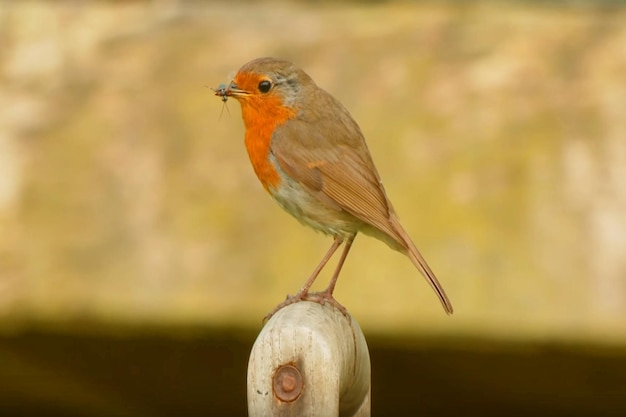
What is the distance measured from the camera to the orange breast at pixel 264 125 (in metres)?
4.93

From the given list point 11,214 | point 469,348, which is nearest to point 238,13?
point 11,214

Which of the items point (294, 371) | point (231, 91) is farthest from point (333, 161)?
point (294, 371)

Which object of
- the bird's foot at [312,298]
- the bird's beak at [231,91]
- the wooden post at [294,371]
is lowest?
the wooden post at [294,371]

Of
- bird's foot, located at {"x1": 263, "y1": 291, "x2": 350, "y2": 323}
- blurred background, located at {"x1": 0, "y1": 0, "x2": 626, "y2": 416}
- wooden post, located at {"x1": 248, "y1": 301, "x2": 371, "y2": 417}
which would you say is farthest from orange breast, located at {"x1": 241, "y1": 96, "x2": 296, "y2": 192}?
wooden post, located at {"x1": 248, "y1": 301, "x2": 371, "y2": 417}

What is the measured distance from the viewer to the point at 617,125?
255 inches

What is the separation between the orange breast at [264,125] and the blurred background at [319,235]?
3.88 feet

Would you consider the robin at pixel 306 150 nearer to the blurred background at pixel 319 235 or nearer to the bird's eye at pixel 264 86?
the bird's eye at pixel 264 86

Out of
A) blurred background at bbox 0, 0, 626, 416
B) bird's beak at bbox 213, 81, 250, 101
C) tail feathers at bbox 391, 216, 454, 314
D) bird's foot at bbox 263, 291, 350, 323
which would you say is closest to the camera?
bird's foot at bbox 263, 291, 350, 323

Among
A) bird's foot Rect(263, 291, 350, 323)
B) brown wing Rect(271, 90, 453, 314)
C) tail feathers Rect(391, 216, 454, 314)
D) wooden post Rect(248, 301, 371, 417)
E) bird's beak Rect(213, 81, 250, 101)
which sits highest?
bird's beak Rect(213, 81, 250, 101)

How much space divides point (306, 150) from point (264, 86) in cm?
25

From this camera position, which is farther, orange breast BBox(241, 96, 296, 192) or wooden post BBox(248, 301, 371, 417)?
orange breast BBox(241, 96, 296, 192)

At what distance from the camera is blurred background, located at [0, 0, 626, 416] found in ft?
20.0

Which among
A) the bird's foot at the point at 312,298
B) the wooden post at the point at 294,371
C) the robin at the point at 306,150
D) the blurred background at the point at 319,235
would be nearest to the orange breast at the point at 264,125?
the robin at the point at 306,150

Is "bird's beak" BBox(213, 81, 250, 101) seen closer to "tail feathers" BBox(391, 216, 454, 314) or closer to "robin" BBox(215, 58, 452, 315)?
"robin" BBox(215, 58, 452, 315)
